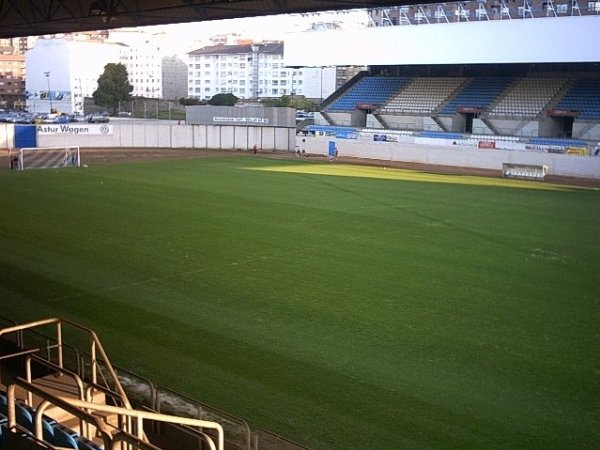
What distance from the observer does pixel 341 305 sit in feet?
47.1

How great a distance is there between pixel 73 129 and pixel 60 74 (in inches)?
4035

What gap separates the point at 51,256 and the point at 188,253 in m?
3.50

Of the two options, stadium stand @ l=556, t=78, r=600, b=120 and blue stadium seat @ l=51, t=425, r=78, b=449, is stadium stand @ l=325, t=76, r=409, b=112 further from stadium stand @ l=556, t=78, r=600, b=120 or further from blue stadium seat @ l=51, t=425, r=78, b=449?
blue stadium seat @ l=51, t=425, r=78, b=449

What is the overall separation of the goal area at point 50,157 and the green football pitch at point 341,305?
12444 millimetres

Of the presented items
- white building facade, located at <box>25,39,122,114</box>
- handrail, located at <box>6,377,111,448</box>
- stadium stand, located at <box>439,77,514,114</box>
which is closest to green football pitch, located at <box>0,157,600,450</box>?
handrail, located at <box>6,377,111,448</box>

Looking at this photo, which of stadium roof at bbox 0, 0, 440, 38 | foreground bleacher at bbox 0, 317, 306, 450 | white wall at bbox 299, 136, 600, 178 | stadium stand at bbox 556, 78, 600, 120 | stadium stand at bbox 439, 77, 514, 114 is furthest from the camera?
stadium stand at bbox 439, 77, 514, 114

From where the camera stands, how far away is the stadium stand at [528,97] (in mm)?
54562

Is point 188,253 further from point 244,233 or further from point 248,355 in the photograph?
point 248,355

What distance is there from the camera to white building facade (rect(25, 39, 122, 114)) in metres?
142

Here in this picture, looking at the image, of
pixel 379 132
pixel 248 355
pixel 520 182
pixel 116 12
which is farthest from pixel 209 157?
pixel 248 355

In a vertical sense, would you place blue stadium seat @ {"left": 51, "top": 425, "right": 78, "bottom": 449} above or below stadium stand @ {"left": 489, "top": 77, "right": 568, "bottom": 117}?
below

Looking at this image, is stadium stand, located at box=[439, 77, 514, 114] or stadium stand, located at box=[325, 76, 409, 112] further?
stadium stand, located at box=[325, 76, 409, 112]

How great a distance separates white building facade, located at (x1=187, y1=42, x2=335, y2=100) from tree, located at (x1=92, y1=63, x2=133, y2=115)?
63872mm

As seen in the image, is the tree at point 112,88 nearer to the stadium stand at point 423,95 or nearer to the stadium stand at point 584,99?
the stadium stand at point 423,95
